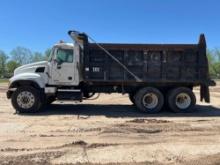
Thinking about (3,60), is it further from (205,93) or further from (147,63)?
(205,93)

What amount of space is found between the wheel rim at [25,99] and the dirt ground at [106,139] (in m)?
0.73

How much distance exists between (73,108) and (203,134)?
327 inches

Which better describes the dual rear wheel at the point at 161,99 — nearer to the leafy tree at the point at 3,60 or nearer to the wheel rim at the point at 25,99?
the wheel rim at the point at 25,99

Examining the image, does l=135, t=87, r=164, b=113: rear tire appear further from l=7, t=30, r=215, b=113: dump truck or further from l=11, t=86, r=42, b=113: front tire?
l=11, t=86, r=42, b=113: front tire

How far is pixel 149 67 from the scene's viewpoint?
1536 cm

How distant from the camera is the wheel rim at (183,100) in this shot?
1558 cm

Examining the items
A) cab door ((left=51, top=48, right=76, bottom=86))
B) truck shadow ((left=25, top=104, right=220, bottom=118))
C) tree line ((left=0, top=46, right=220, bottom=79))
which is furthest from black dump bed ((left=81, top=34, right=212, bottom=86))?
tree line ((left=0, top=46, right=220, bottom=79))

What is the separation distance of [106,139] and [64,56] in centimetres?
694

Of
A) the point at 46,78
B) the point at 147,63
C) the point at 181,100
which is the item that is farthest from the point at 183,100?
Result: the point at 46,78

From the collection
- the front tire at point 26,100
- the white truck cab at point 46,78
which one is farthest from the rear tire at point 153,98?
the front tire at point 26,100

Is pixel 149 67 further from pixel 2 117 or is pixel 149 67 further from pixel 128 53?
pixel 2 117

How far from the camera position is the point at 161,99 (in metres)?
15.4

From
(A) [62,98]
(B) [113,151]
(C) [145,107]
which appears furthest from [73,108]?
(B) [113,151]

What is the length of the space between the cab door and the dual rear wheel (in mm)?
2980
